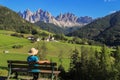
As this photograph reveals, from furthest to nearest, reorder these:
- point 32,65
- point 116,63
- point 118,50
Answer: point 118,50
point 116,63
point 32,65

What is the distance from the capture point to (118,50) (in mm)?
99000

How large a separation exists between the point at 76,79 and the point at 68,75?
909 cm

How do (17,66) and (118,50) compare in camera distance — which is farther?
(118,50)

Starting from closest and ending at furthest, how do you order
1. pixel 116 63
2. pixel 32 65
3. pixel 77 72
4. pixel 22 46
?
pixel 32 65 < pixel 116 63 < pixel 77 72 < pixel 22 46

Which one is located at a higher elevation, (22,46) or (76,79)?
(22,46)

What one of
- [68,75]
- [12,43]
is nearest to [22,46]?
[12,43]

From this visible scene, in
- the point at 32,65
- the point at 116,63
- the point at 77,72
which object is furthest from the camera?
the point at 77,72

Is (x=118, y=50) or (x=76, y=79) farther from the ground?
(x=118, y=50)

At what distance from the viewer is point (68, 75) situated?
4050 inches

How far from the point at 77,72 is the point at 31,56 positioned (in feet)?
297

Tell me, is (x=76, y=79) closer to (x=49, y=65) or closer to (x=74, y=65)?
(x=74, y=65)

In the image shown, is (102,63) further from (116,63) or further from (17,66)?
(17,66)

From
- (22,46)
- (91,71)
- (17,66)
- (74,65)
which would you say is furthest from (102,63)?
(22,46)

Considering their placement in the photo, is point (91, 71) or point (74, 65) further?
point (74, 65)
